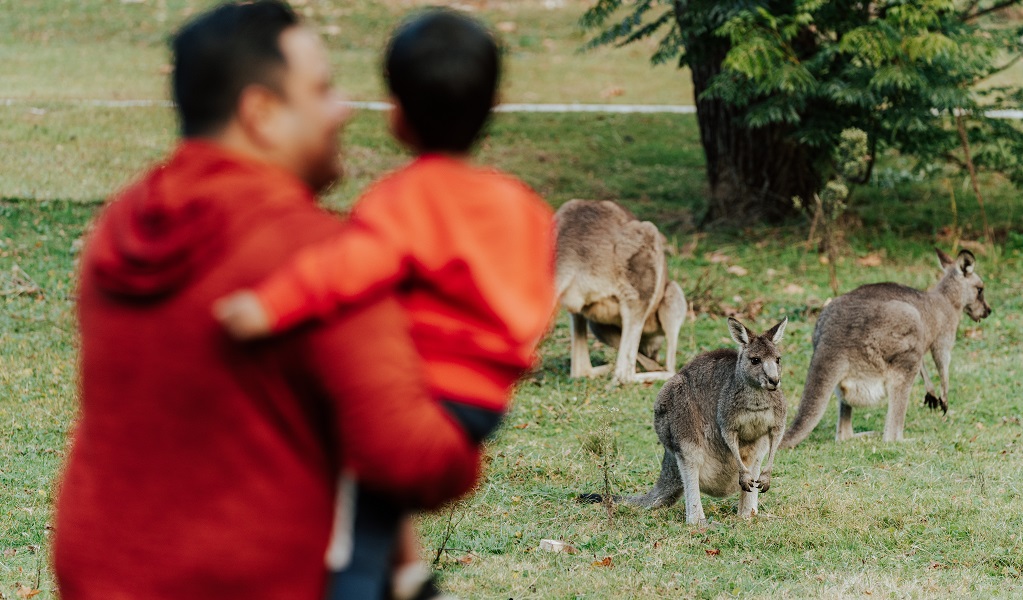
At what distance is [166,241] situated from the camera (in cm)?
149

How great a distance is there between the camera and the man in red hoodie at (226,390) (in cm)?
148

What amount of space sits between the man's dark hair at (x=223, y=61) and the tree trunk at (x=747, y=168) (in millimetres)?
10880

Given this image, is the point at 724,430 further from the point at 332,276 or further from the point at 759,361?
the point at 332,276

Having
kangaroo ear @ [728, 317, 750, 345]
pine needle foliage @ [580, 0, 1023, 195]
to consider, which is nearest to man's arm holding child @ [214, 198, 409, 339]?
kangaroo ear @ [728, 317, 750, 345]

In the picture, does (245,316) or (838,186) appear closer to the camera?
(245,316)

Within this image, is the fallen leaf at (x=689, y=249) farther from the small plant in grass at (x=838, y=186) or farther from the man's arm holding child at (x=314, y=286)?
the man's arm holding child at (x=314, y=286)

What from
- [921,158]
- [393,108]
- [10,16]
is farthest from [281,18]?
[10,16]

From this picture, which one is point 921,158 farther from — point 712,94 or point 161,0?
point 161,0

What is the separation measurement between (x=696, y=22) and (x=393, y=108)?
9.69m

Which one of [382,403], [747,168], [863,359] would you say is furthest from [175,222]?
[747,168]

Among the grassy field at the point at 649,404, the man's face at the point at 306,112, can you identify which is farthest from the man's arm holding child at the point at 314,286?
the grassy field at the point at 649,404

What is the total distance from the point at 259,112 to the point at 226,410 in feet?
1.26

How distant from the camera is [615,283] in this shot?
847cm

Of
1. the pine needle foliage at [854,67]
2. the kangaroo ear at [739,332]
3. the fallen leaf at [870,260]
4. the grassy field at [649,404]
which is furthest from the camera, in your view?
the fallen leaf at [870,260]
